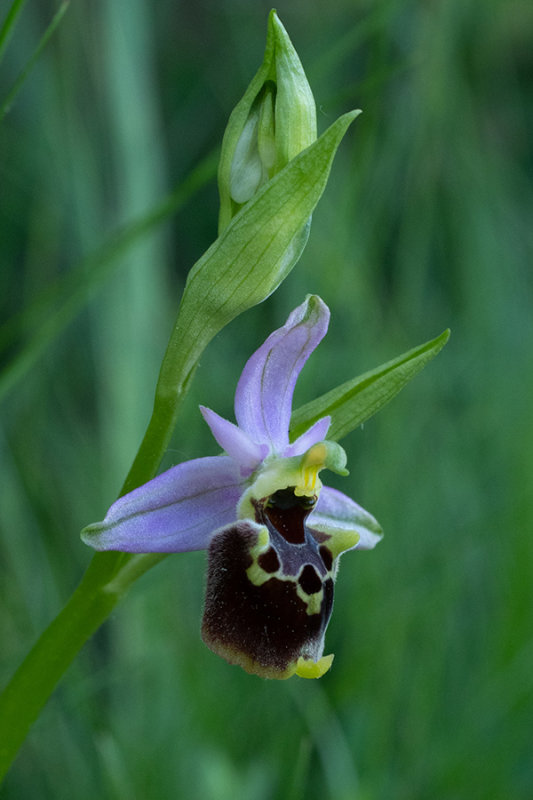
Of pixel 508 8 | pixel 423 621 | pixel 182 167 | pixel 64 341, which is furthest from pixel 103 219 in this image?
pixel 508 8

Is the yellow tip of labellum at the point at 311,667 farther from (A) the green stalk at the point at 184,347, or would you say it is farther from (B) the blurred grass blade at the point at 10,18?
(B) the blurred grass blade at the point at 10,18

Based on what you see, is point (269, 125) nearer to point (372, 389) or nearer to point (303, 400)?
point (372, 389)

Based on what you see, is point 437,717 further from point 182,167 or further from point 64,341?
point 182,167

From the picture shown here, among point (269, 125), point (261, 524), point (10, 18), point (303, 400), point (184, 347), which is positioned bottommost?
point (303, 400)

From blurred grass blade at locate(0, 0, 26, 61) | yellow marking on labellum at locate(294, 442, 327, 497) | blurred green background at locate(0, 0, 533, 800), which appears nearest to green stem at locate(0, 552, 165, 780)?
yellow marking on labellum at locate(294, 442, 327, 497)

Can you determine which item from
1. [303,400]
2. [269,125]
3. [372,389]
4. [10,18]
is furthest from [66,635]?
[303,400]

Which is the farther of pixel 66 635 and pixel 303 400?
pixel 303 400

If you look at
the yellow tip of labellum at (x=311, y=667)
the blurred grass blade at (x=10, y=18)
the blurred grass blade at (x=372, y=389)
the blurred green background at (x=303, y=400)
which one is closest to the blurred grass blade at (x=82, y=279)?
the blurred green background at (x=303, y=400)

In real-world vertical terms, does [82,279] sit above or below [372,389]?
above
